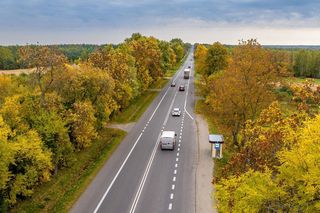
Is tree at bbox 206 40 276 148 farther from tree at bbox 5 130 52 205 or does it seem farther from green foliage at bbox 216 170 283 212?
tree at bbox 5 130 52 205

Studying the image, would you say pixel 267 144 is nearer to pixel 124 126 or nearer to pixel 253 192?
pixel 253 192

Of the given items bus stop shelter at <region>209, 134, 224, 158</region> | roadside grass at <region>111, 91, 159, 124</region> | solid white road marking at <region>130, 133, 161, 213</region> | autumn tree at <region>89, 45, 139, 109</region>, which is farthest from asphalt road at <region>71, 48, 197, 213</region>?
autumn tree at <region>89, 45, 139, 109</region>

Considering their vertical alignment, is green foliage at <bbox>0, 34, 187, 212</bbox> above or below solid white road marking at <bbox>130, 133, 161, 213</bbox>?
above

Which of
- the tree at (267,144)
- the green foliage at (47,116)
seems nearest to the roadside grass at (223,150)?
the tree at (267,144)

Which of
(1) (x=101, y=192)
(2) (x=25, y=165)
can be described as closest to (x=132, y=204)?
(1) (x=101, y=192)

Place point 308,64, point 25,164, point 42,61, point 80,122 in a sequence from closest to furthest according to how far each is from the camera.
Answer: point 25,164, point 42,61, point 80,122, point 308,64

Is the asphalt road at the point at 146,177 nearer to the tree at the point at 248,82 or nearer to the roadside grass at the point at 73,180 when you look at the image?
the roadside grass at the point at 73,180

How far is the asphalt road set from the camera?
83.7 feet

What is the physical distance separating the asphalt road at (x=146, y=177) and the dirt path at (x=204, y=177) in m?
0.54

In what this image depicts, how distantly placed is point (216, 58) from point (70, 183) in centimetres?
4634

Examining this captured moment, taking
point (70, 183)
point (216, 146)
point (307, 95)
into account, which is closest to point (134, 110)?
point (216, 146)

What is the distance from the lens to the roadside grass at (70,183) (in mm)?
25172

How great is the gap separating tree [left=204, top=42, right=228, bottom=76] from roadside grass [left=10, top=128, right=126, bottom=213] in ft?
113

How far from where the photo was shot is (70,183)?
29031 mm
